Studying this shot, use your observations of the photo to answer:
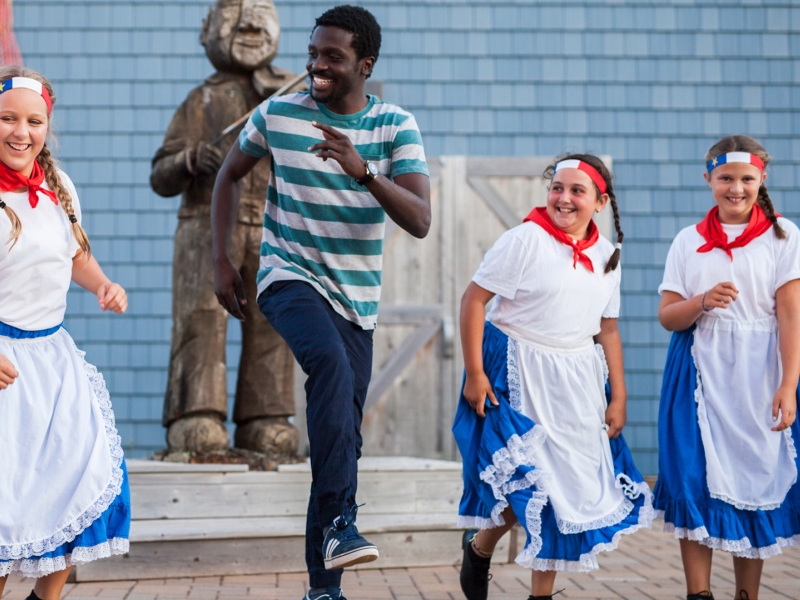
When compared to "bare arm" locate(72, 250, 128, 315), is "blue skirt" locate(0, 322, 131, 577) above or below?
below

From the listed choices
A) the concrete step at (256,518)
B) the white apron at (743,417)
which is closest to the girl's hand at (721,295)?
the white apron at (743,417)

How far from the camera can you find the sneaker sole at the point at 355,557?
294 centimetres

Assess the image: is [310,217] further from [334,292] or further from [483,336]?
[483,336]

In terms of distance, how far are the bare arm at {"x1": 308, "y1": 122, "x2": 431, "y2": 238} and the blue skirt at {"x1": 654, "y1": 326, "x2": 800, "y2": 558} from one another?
1.27 metres

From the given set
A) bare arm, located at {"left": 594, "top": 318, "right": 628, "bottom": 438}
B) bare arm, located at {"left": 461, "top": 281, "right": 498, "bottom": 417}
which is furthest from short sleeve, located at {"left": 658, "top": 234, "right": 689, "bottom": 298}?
bare arm, located at {"left": 461, "top": 281, "right": 498, "bottom": 417}

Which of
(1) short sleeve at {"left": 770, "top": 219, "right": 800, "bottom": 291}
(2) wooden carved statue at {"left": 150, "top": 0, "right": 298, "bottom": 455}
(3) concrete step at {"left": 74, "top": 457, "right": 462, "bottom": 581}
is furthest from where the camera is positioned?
(2) wooden carved statue at {"left": 150, "top": 0, "right": 298, "bottom": 455}

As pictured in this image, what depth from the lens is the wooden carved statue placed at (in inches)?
216

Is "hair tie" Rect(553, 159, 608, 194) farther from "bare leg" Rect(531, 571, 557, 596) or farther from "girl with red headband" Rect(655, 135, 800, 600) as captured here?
"bare leg" Rect(531, 571, 557, 596)

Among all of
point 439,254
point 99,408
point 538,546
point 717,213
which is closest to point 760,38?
point 439,254

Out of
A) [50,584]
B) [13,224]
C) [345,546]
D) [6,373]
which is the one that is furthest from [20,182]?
[345,546]

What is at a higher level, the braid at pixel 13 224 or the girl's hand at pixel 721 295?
the braid at pixel 13 224

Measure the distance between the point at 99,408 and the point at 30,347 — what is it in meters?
0.26

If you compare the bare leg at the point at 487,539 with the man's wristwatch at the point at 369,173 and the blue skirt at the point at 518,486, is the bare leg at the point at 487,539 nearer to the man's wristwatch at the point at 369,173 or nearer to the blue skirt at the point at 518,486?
the blue skirt at the point at 518,486

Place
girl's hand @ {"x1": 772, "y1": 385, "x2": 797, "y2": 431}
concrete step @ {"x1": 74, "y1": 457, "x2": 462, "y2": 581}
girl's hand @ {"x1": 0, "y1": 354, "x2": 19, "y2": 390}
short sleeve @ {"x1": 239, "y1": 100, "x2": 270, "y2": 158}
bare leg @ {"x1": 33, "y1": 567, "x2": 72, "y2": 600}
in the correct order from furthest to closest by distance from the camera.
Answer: concrete step @ {"x1": 74, "y1": 457, "x2": 462, "y2": 581}
girl's hand @ {"x1": 772, "y1": 385, "x2": 797, "y2": 431}
short sleeve @ {"x1": 239, "y1": 100, "x2": 270, "y2": 158}
bare leg @ {"x1": 33, "y1": 567, "x2": 72, "y2": 600}
girl's hand @ {"x1": 0, "y1": 354, "x2": 19, "y2": 390}
